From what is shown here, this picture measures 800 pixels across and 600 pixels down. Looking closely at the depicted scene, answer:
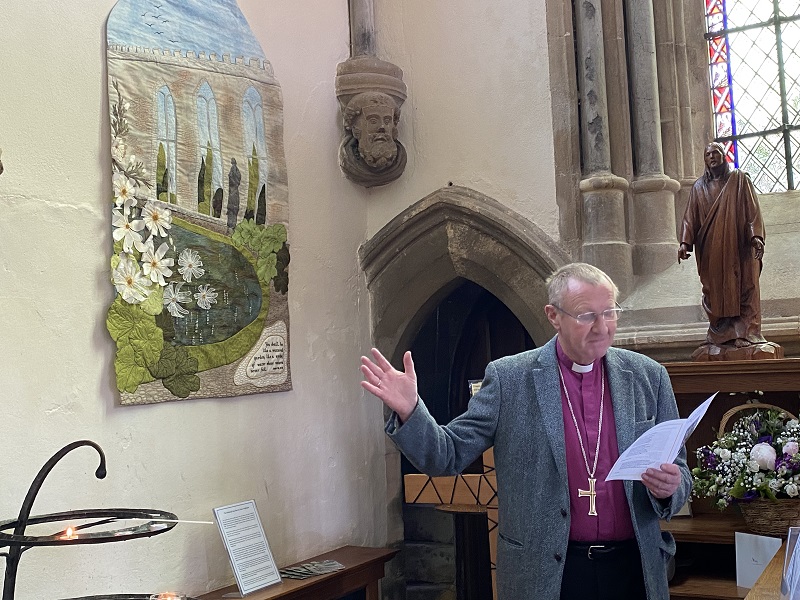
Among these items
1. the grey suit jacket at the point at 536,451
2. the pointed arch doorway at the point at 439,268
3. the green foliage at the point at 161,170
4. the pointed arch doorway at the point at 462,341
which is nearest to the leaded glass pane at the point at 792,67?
the pointed arch doorway at the point at 439,268

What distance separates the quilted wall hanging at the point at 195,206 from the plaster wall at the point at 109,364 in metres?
0.07

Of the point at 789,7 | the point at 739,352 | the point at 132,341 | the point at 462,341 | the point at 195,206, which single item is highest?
the point at 789,7

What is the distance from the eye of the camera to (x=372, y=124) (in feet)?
14.0

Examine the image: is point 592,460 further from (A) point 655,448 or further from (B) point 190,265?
(B) point 190,265

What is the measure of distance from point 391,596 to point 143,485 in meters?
1.75

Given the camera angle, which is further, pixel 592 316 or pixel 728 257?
pixel 728 257

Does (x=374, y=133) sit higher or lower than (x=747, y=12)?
lower

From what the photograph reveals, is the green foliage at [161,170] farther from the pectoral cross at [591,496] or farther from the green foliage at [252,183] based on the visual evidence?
the pectoral cross at [591,496]

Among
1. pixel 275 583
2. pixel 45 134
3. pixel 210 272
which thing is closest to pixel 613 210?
pixel 210 272

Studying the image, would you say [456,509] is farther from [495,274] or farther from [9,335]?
[9,335]

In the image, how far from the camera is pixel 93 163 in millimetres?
3096

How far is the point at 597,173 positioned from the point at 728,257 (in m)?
0.87

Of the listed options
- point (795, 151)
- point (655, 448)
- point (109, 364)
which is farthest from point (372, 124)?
point (655, 448)

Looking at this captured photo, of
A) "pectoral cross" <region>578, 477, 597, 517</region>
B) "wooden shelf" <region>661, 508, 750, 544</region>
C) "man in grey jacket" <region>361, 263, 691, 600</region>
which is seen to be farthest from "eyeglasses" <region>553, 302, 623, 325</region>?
"wooden shelf" <region>661, 508, 750, 544</region>
